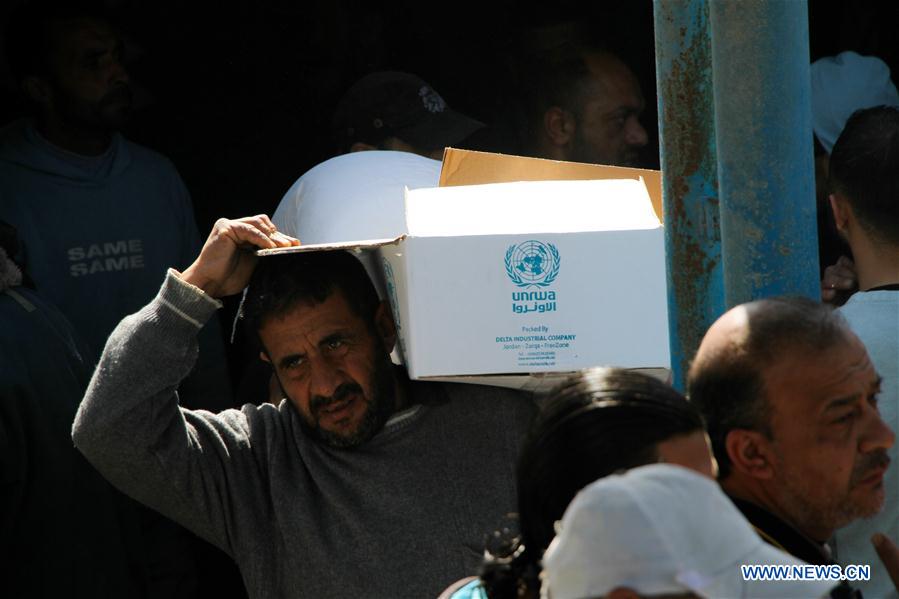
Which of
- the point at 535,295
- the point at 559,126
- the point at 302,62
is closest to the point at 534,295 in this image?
the point at 535,295

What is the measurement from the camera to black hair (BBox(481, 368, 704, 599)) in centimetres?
172

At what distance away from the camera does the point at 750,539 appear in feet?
4.72

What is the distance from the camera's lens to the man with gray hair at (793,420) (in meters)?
2.03

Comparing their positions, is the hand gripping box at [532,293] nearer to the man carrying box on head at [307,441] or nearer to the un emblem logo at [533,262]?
the un emblem logo at [533,262]

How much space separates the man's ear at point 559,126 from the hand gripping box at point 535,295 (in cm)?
196

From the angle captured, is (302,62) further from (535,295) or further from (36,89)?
(535,295)

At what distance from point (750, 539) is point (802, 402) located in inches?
25.8

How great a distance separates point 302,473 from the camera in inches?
106

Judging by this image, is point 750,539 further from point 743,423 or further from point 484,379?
point 484,379

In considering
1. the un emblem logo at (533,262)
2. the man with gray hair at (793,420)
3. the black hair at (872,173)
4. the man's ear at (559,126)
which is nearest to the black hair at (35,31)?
the man's ear at (559,126)

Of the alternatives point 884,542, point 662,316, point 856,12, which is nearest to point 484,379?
point 662,316

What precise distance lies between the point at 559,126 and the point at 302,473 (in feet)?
6.66
